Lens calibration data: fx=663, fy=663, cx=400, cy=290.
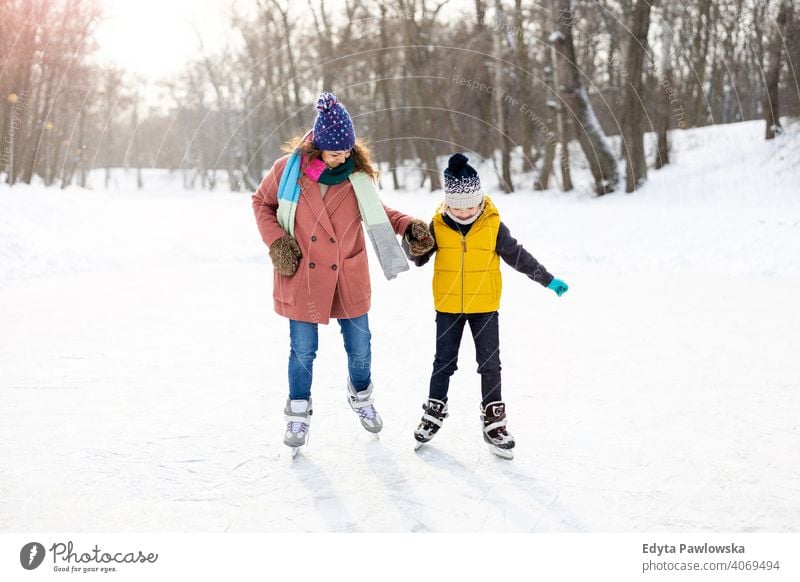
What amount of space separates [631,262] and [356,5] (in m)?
4.73

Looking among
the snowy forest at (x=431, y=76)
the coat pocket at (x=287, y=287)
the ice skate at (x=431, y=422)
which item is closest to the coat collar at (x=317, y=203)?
the coat pocket at (x=287, y=287)

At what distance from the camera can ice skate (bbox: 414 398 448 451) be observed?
316 centimetres

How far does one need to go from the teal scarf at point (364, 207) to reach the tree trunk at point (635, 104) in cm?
959

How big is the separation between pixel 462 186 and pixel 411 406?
144 cm

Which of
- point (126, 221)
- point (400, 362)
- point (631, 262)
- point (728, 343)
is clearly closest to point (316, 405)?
point (400, 362)

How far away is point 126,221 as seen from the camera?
42.5ft

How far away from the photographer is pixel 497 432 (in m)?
3.08

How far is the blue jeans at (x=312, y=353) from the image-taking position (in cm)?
315

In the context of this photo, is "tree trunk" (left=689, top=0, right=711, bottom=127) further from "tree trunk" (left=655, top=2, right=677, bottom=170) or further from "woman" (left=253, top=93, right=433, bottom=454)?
"woman" (left=253, top=93, right=433, bottom=454)

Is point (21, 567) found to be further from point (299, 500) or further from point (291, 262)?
point (291, 262)

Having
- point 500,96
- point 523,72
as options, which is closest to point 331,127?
point 500,96

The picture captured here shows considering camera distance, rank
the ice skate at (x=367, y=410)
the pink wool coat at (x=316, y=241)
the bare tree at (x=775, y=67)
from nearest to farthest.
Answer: the pink wool coat at (x=316, y=241) → the ice skate at (x=367, y=410) → the bare tree at (x=775, y=67)

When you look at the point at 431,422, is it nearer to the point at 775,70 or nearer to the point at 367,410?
the point at 367,410

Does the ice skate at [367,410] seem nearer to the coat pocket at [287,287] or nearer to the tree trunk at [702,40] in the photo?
the coat pocket at [287,287]
